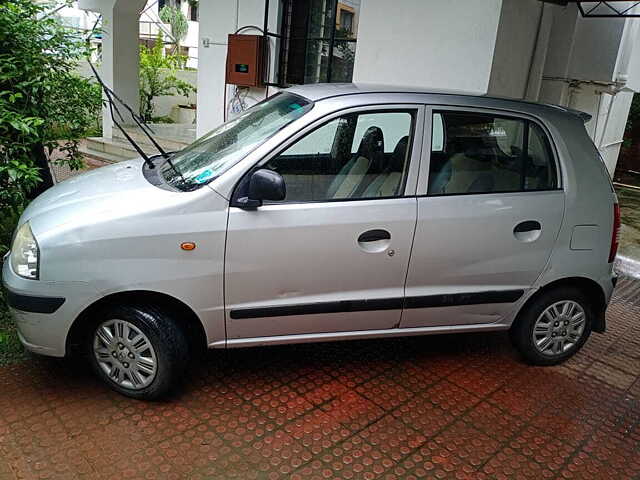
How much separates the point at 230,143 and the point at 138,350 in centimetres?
135

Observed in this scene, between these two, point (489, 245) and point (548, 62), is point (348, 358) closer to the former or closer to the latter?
point (489, 245)

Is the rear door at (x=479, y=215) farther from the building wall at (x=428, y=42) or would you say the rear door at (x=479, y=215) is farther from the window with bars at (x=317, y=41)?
the window with bars at (x=317, y=41)

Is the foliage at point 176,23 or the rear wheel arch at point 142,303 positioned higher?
the foliage at point 176,23

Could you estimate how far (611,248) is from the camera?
12.4 ft

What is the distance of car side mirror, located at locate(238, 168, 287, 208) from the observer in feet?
9.59

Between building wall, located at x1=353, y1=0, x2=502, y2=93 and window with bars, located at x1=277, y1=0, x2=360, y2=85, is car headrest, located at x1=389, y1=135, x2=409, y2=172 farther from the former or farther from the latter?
window with bars, located at x1=277, y1=0, x2=360, y2=85

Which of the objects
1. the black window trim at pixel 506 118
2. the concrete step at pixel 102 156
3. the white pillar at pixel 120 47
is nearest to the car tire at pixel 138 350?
the black window trim at pixel 506 118

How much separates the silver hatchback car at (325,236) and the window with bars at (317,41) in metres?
4.26

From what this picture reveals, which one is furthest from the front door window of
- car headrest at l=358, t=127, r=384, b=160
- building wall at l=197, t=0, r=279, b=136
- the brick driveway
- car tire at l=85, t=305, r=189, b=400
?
building wall at l=197, t=0, r=279, b=136

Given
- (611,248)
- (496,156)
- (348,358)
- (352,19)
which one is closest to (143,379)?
(348,358)

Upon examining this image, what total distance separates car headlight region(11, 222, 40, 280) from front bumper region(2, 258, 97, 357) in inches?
1.5

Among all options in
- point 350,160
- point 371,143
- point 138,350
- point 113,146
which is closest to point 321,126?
point 350,160

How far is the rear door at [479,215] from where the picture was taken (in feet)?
11.1

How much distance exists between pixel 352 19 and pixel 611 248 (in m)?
5.09
